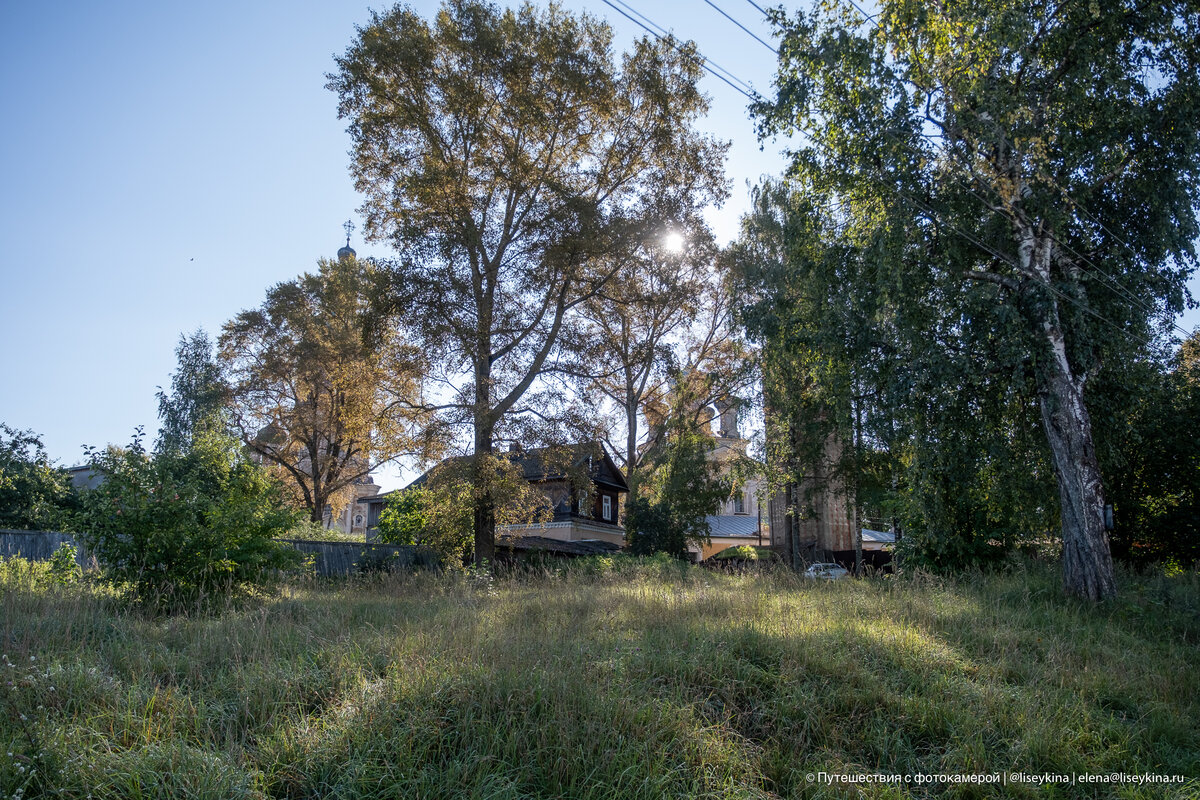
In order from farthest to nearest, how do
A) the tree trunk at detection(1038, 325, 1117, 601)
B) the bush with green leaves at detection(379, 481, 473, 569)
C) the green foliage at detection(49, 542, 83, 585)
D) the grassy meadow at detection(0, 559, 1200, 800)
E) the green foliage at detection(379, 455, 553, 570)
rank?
the bush with green leaves at detection(379, 481, 473, 569), the green foliage at detection(379, 455, 553, 570), the tree trunk at detection(1038, 325, 1117, 601), the green foliage at detection(49, 542, 83, 585), the grassy meadow at detection(0, 559, 1200, 800)

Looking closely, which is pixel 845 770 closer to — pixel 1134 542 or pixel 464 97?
pixel 1134 542

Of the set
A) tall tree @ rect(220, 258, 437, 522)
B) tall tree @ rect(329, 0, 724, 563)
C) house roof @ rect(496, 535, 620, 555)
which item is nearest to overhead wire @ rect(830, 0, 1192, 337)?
tall tree @ rect(329, 0, 724, 563)

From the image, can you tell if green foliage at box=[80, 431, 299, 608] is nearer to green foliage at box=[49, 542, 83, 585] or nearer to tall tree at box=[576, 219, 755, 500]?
green foliage at box=[49, 542, 83, 585]

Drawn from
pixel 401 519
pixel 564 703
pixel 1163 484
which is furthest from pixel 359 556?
pixel 1163 484

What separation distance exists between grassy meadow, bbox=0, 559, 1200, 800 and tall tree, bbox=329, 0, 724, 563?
11944 millimetres

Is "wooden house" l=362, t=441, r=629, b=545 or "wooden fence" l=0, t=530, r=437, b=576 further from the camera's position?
"wooden fence" l=0, t=530, r=437, b=576

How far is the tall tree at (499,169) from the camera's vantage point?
60.5 ft

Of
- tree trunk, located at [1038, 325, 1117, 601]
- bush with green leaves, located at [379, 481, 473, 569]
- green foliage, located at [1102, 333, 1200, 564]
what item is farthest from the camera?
bush with green leaves, located at [379, 481, 473, 569]

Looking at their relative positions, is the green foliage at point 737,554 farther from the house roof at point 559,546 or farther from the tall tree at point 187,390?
the tall tree at point 187,390

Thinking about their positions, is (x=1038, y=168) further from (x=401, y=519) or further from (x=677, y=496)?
(x=401, y=519)

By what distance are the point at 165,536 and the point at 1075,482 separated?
508 inches

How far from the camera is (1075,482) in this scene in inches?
422

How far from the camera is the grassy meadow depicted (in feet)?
12.0

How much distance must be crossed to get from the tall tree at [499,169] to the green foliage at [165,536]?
9309 millimetres
